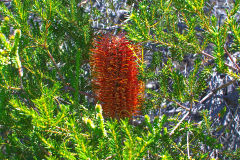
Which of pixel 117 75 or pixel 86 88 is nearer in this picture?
pixel 117 75

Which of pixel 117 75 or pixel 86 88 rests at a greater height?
pixel 117 75

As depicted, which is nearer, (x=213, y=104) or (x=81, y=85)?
(x=81, y=85)

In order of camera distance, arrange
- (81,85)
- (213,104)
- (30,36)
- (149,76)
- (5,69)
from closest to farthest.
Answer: (5,69)
(30,36)
(149,76)
(81,85)
(213,104)

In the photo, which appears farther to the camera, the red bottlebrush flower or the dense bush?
the red bottlebrush flower

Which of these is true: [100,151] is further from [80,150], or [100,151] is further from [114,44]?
[114,44]

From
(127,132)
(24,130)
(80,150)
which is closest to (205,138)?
(127,132)

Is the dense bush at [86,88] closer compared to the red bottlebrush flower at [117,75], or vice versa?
the dense bush at [86,88]

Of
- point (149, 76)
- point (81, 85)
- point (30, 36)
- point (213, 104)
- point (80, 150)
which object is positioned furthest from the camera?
point (213, 104)

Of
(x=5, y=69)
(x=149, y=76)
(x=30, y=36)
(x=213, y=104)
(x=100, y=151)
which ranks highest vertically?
(x=30, y=36)
